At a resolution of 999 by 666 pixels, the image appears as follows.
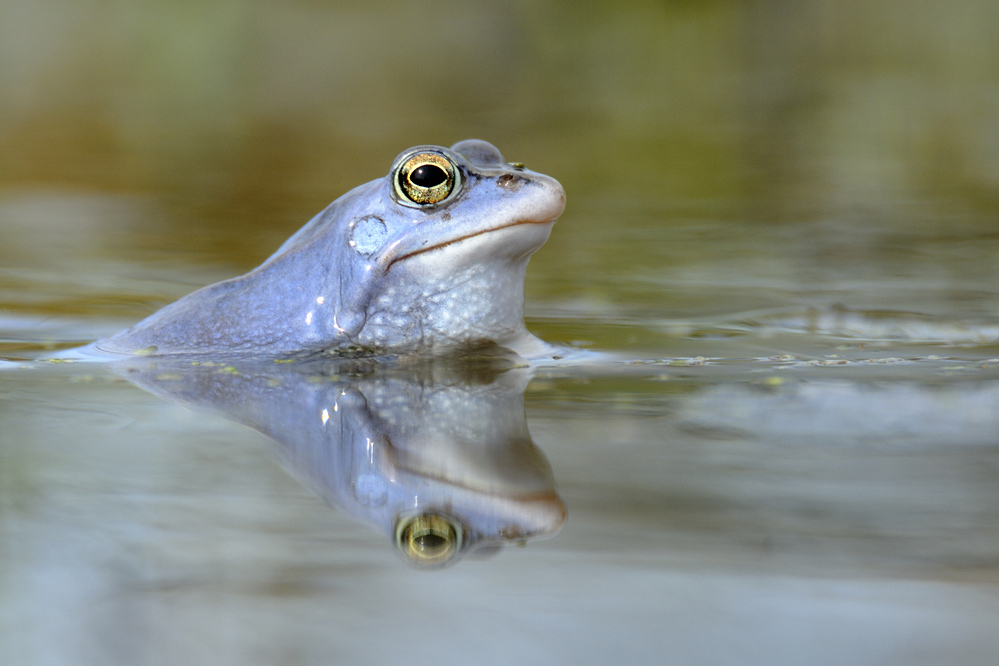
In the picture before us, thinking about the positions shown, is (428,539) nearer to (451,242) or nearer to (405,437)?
(405,437)

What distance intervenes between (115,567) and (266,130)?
10726mm

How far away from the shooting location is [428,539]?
1879mm

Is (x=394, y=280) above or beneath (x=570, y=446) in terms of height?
above

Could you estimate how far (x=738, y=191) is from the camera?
8.87 meters

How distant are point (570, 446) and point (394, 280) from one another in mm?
1313

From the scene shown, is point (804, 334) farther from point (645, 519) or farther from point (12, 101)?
point (12, 101)

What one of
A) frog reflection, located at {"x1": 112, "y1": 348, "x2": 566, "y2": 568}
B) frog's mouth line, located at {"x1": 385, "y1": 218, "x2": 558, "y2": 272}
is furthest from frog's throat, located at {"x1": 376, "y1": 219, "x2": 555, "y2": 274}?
frog reflection, located at {"x1": 112, "y1": 348, "x2": 566, "y2": 568}

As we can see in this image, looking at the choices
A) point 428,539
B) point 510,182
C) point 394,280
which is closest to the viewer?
point 428,539

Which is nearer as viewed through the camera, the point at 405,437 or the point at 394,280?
→ the point at 405,437

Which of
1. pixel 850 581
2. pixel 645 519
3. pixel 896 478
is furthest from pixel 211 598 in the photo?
pixel 896 478

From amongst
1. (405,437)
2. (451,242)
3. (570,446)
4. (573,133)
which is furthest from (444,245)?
(573,133)

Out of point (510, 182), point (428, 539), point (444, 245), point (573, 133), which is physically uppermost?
point (573, 133)

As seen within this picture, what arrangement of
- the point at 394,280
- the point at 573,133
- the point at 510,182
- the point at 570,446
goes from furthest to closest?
the point at 573,133 → the point at 394,280 → the point at 510,182 → the point at 570,446

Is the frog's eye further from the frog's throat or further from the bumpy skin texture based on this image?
the frog's throat
